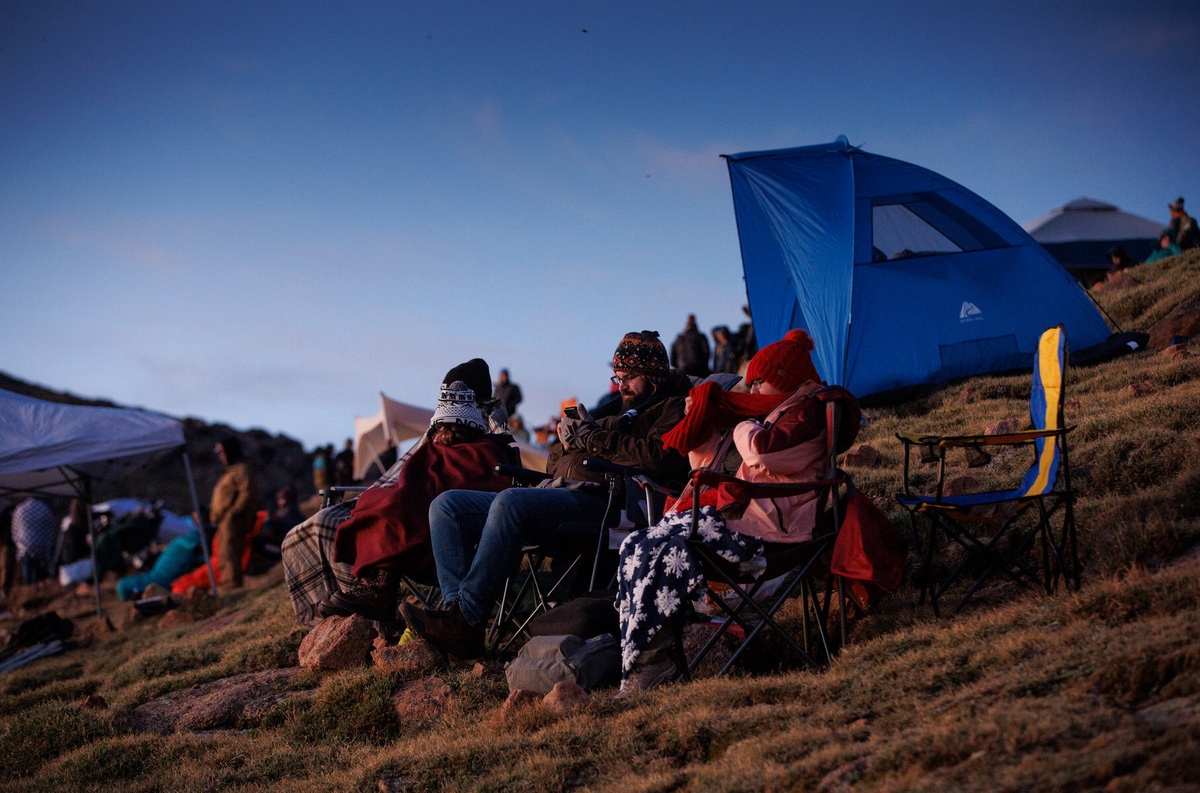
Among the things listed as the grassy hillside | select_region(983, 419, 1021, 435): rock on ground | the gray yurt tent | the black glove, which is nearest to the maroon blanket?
the black glove

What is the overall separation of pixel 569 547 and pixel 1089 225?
55.2 feet

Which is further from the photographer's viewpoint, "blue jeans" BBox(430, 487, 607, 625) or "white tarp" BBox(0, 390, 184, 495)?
"white tarp" BBox(0, 390, 184, 495)

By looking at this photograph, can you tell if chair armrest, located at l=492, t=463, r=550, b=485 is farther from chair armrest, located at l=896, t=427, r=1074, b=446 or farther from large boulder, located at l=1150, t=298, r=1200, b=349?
large boulder, located at l=1150, t=298, r=1200, b=349

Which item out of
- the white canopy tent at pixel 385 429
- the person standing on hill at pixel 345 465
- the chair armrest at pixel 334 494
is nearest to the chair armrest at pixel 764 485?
the chair armrest at pixel 334 494

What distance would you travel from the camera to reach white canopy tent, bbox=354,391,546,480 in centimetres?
1391

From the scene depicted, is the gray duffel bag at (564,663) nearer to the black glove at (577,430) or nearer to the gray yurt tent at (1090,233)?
the black glove at (577,430)

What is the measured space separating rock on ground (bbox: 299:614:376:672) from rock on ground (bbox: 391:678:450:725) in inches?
29.1

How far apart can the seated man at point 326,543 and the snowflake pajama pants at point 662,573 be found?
5.49ft

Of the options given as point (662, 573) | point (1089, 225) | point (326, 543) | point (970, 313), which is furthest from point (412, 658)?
point (1089, 225)

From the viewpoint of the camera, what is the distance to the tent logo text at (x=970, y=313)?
7352mm

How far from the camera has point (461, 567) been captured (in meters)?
3.91

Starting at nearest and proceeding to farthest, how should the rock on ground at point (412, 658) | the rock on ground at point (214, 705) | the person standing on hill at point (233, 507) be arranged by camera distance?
1. the rock on ground at point (412, 658)
2. the rock on ground at point (214, 705)
3. the person standing on hill at point (233, 507)

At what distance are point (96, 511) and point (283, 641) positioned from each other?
461 inches

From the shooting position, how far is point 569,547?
4.00 meters
